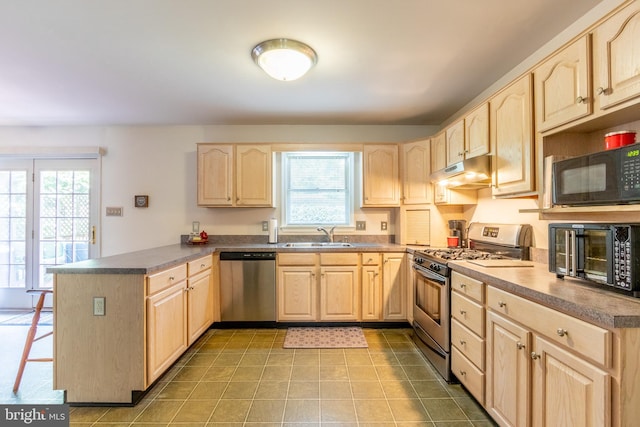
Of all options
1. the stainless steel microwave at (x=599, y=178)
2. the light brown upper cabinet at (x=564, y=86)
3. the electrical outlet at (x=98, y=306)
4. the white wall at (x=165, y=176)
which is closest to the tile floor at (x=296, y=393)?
the electrical outlet at (x=98, y=306)

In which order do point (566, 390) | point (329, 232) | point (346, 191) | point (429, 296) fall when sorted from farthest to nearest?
point (346, 191)
point (329, 232)
point (429, 296)
point (566, 390)

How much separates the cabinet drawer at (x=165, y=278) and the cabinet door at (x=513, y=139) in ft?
8.31

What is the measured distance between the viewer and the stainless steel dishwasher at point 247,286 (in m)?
3.15

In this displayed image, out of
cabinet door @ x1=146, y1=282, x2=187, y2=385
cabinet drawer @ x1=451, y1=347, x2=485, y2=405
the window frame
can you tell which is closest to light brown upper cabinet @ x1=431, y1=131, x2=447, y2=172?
the window frame

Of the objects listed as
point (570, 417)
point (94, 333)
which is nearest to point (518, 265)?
point (570, 417)

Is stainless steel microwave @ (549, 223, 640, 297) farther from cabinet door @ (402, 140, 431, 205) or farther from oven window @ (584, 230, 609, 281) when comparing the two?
cabinet door @ (402, 140, 431, 205)

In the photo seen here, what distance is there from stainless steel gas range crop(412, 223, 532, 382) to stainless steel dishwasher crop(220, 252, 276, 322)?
4.97 ft

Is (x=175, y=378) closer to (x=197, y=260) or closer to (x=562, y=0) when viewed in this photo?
(x=197, y=260)

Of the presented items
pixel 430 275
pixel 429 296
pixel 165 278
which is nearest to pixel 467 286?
pixel 430 275

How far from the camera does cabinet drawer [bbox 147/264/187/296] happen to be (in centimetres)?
195

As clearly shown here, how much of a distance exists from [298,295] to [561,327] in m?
2.36

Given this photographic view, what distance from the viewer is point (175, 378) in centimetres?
221

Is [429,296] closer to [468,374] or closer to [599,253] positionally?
[468,374]

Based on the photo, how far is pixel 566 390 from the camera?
3.78 feet
